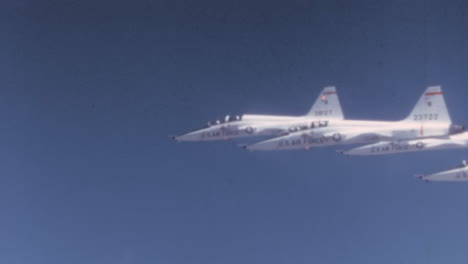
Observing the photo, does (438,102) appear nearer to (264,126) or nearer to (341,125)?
(341,125)

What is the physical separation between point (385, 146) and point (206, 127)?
54.3 feet

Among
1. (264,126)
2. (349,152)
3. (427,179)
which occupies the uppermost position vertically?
(264,126)

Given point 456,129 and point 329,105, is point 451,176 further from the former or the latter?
point 329,105

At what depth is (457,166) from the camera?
1954 inches

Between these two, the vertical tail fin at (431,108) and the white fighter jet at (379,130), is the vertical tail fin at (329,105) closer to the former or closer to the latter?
the white fighter jet at (379,130)

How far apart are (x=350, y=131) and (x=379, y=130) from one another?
2.44 meters

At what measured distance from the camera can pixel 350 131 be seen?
4688cm

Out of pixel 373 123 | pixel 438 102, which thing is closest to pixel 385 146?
pixel 373 123

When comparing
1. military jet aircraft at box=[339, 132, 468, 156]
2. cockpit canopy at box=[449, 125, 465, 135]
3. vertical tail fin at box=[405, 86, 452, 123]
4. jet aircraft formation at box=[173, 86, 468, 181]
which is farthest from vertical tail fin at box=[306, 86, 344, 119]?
cockpit canopy at box=[449, 125, 465, 135]

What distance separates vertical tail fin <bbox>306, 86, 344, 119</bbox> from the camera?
4938cm

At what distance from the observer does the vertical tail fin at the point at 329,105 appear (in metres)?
49.4

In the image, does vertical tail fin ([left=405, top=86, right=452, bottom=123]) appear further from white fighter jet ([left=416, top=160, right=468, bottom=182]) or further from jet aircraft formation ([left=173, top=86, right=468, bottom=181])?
white fighter jet ([left=416, top=160, right=468, bottom=182])

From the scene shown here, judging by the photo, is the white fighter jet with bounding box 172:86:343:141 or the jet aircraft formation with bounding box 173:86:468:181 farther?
the white fighter jet with bounding box 172:86:343:141

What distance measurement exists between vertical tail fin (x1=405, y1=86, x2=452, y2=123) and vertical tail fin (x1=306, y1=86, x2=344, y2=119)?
6143 millimetres
